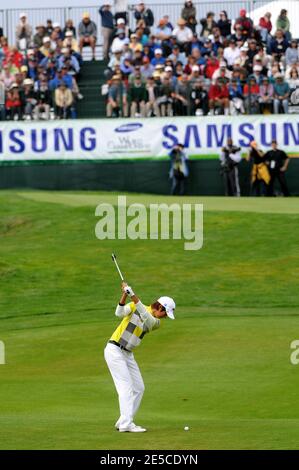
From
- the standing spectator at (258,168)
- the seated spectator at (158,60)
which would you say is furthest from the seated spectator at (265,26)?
the standing spectator at (258,168)

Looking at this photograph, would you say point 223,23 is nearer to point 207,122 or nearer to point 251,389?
point 207,122

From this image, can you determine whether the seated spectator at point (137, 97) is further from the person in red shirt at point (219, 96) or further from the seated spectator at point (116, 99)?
the person in red shirt at point (219, 96)

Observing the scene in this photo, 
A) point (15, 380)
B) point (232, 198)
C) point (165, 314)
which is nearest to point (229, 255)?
point (232, 198)

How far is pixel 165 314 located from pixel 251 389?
4.12 meters

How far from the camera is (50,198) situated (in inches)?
1703

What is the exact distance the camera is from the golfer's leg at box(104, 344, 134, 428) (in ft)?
55.1

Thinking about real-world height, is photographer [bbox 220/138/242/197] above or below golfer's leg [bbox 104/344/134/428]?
above

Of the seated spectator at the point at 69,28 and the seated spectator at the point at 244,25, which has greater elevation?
the seated spectator at the point at 69,28

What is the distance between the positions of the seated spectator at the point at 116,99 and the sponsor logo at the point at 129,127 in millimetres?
446

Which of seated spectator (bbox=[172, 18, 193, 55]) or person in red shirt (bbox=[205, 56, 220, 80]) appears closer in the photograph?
person in red shirt (bbox=[205, 56, 220, 80])

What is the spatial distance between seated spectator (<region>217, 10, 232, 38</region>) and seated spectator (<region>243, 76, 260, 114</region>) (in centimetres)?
338

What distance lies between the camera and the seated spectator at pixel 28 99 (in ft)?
148

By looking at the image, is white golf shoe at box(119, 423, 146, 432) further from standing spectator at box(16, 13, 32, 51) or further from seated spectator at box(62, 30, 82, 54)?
standing spectator at box(16, 13, 32, 51)

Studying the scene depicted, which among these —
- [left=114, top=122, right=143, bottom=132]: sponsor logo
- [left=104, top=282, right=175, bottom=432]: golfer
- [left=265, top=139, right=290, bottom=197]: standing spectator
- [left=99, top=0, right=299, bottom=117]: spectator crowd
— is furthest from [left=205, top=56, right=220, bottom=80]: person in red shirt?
[left=104, top=282, right=175, bottom=432]: golfer
